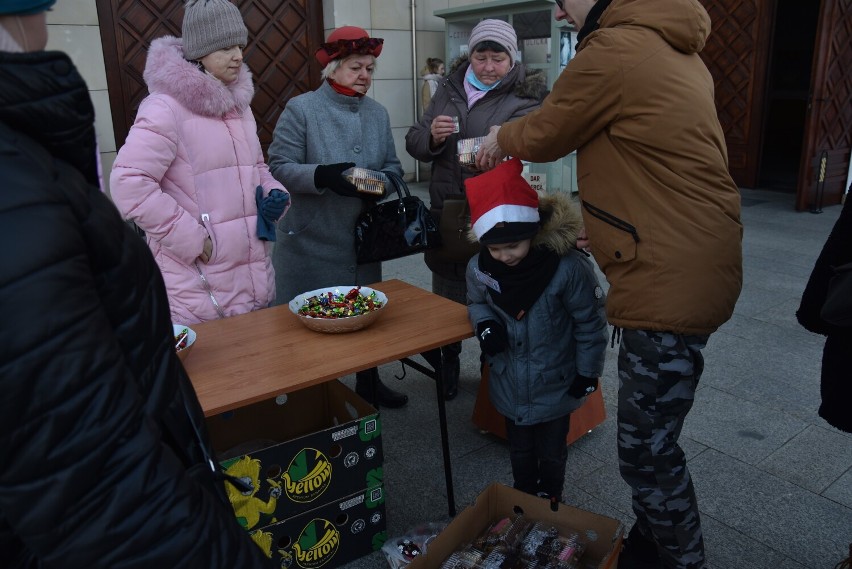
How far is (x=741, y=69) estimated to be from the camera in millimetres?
8773

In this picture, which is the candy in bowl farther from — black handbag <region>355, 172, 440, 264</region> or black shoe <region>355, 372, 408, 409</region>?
black shoe <region>355, 372, 408, 409</region>

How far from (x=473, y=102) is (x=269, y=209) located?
3.75ft

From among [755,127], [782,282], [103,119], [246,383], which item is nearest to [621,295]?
[246,383]

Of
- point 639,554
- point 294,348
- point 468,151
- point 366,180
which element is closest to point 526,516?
point 639,554

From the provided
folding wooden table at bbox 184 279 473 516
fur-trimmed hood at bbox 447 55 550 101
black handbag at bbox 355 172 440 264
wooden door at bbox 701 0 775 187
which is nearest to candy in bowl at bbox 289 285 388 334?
folding wooden table at bbox 184 279 473 516

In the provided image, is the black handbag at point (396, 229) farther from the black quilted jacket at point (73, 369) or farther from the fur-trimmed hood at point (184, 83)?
the black quilted jacket at point (73, 369)

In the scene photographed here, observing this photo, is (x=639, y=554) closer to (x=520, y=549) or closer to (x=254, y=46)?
(x=520, y=549)

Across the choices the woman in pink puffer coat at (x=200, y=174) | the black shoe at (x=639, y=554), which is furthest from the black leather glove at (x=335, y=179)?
the black shoe at (x=639, y=554)

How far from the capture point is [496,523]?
2227mm

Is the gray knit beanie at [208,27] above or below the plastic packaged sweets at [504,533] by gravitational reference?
above

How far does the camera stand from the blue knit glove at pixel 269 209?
257cm

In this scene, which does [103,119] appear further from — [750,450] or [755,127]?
[755,127]

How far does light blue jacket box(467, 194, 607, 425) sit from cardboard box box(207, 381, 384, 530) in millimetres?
495

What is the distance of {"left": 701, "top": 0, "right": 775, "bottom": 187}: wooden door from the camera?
8516 millimetres
